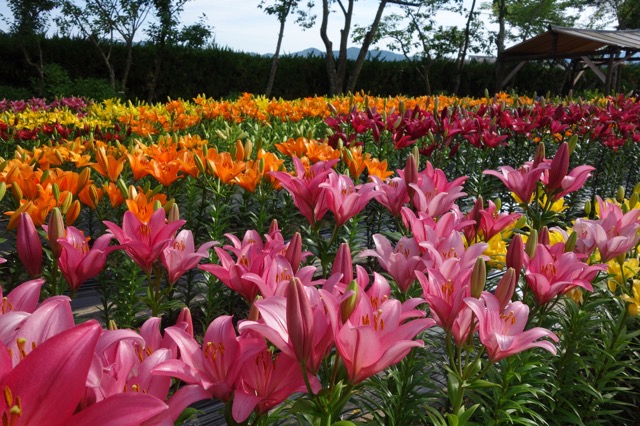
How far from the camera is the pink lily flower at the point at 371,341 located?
0.87 m

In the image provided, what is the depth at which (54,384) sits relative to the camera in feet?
1.70

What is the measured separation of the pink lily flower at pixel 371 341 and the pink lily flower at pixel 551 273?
590 millimetres

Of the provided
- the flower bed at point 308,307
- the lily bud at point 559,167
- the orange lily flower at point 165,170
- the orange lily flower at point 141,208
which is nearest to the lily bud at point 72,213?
the flower bed at point 308,307

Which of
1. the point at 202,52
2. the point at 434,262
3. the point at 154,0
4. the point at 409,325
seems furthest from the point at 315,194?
the point at 202,52

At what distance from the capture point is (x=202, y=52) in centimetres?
1917

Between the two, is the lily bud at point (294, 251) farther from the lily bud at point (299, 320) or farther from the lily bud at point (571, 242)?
the lily bud at point (571, 242)

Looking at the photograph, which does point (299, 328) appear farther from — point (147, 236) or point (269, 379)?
point (147, 236)

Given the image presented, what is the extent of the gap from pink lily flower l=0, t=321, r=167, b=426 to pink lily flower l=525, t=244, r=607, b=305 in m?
1.13

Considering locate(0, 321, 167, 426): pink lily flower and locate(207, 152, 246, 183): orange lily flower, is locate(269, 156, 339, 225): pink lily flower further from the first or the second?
locate(0, 321, 167, 426): pink lily flower

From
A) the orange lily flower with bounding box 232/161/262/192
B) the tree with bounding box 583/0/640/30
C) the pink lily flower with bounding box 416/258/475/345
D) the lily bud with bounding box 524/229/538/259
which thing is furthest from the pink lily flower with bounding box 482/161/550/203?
the tree with bounding box 583/0/640/30

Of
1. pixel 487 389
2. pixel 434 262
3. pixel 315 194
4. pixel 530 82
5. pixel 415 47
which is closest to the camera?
pixel 434 262

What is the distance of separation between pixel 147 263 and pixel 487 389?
41.7 inches

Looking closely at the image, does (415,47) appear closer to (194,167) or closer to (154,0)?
(154,0)

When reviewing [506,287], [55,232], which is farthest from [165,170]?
[506,287]
